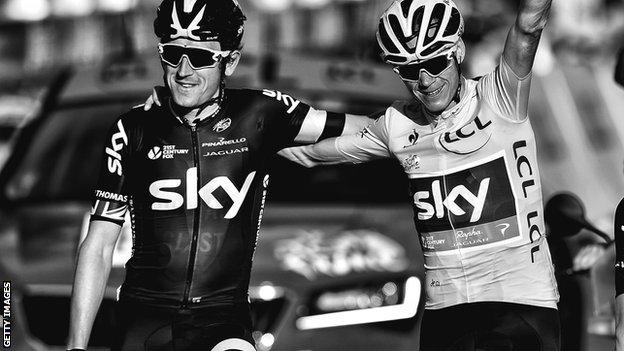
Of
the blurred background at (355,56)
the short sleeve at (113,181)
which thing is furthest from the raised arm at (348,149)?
the blurred background at (355,56)

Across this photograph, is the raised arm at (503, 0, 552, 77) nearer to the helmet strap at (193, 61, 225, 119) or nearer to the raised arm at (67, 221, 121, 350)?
the helmet strap at (193, 61, 225, 119)

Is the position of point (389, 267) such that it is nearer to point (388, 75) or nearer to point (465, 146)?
point (465, 146)

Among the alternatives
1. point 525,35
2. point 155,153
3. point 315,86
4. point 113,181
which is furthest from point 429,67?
point 315,86

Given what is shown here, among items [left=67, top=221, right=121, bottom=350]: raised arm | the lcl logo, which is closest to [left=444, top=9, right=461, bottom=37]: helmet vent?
the lcl logo

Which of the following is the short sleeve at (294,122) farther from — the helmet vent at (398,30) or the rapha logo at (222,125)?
the helmet vent at (398,30)

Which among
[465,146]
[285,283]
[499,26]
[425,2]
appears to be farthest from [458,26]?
[499,26]

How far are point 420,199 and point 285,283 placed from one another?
133 cm

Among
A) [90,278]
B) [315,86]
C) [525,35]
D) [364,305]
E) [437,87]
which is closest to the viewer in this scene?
[525,35]

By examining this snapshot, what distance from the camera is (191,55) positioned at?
5.14 m

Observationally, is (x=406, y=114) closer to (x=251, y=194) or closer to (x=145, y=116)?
(x=251, y=194)

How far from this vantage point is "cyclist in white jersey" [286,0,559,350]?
505cm

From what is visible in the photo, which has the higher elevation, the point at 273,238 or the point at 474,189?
the point at 474,189

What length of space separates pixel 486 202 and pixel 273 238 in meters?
2.06

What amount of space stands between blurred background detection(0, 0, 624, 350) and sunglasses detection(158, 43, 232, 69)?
1779 mm
